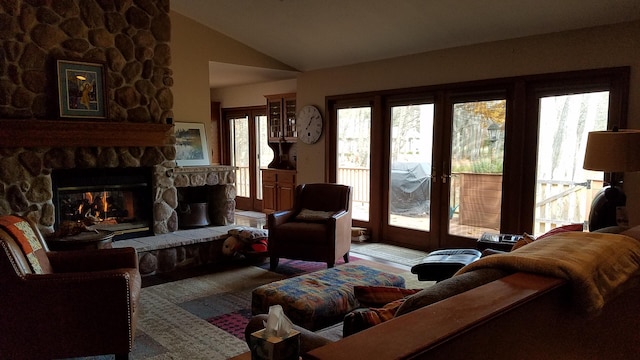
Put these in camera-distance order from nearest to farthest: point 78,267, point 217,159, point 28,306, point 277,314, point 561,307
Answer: point 277,314, point 561,307, point 28,306, point 78,267, point 217,159

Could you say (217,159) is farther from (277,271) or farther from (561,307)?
(561,307)

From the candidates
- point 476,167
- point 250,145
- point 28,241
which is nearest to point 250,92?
point 250,145

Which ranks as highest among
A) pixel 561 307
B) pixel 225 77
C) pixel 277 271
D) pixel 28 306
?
pixel 225 77

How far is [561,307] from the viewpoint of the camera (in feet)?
4.70

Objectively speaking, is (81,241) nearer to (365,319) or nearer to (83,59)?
(83,59)

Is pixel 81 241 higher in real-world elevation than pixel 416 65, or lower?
lower

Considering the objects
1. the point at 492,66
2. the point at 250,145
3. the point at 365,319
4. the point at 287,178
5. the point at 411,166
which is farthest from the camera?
the point at 250,145

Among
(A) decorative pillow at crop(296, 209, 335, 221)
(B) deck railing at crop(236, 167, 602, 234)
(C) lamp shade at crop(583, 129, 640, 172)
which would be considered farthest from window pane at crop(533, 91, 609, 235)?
(A) decorative pillow at crop(296, 209, 335, 221)

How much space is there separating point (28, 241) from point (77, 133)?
6.13 feet

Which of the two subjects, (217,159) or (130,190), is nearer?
(130,190)

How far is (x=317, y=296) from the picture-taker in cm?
266

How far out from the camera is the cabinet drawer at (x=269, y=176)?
296 inches

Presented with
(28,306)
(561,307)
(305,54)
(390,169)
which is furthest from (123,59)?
(561,307)

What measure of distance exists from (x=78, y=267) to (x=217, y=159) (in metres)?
5.95
